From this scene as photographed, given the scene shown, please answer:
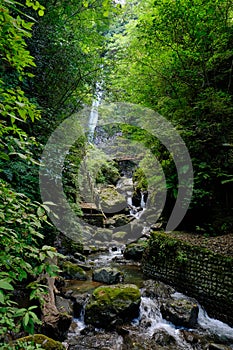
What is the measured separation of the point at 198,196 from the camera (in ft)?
23.8

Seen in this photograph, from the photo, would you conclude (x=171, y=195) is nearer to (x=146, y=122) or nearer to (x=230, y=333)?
(x=146, y=122)

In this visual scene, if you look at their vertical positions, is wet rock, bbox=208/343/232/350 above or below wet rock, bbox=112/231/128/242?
below

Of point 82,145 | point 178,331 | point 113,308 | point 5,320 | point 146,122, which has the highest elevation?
point 146,122

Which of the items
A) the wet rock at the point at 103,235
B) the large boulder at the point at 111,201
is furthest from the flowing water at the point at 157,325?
the large boulder at the point at 111,201

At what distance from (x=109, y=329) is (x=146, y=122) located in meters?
6.66

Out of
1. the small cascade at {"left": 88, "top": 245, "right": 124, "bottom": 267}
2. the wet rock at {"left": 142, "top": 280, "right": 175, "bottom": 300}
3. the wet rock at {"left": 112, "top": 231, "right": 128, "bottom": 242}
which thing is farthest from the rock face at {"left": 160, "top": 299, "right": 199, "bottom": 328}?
the wet rock at {"left": 112, "top": 231, "right": 128, "bottom": 242}

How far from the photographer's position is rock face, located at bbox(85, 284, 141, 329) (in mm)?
4684

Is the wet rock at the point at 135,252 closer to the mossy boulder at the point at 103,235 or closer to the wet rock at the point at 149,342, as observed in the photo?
the mossy boulder at the point at 103,235

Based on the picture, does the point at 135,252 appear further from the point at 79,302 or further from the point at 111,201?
the point at 111,201

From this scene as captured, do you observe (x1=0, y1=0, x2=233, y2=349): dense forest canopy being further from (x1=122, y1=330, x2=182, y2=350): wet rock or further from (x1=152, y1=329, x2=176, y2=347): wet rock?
(x1=152, y1=329, x2=176, y2=347): wet rock

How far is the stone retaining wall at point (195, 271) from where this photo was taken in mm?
4891

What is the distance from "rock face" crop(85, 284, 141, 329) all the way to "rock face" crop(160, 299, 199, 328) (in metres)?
0.62

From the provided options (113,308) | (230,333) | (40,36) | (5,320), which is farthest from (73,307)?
(40,36)

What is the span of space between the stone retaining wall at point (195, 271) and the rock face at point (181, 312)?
46cm
